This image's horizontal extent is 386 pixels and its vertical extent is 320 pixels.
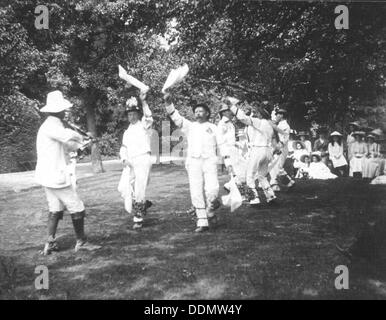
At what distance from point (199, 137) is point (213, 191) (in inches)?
37.1

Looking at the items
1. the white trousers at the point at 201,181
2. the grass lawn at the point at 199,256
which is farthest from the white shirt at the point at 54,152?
the white trousers at the point at 201,181

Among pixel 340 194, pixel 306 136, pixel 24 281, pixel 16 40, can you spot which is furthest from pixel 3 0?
pixel 306 136

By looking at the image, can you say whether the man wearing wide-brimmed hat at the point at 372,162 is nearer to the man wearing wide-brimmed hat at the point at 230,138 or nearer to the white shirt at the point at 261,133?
the man wearing wide-brimmed hat at the point at 230,138

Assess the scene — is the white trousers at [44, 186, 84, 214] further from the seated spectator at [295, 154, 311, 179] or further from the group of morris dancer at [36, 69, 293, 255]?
the seated spectator at [295, 154, 311, 179]

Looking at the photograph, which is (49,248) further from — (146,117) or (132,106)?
(132,106)

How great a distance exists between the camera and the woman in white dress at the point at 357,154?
16.7 metres

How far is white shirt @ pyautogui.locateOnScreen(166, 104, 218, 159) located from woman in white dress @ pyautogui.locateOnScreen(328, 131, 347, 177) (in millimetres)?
10635

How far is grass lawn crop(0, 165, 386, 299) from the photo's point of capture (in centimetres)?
501

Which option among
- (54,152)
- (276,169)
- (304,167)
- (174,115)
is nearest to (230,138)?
(276,169)

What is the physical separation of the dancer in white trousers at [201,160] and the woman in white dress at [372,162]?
9847 mm

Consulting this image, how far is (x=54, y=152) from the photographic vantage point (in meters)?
6.55

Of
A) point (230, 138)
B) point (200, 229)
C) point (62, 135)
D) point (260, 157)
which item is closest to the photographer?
point (62, 135)

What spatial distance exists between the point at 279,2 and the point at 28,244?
5.92m

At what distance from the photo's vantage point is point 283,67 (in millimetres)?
14000
